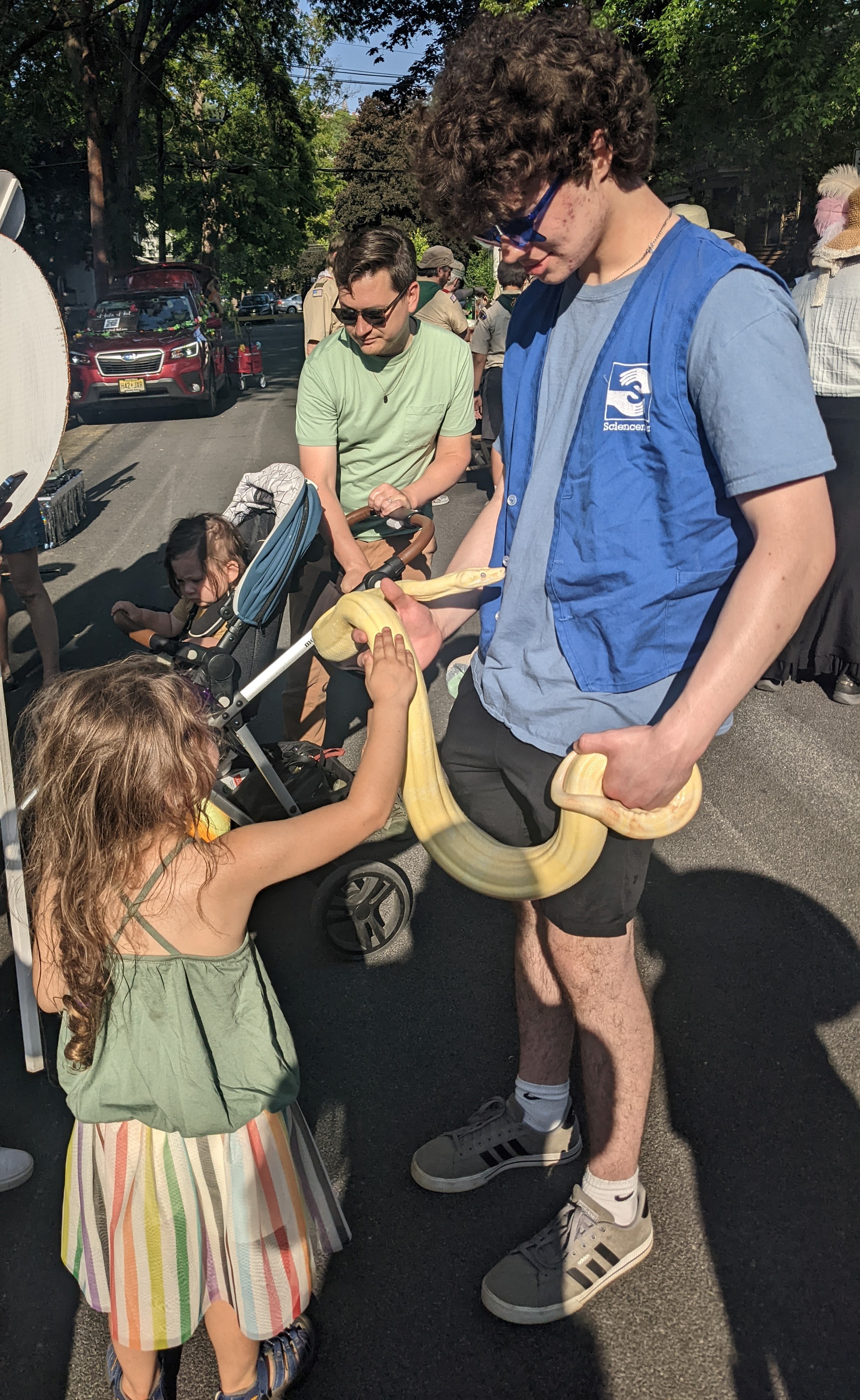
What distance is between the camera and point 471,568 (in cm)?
222

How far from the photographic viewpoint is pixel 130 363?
16141 millimetres

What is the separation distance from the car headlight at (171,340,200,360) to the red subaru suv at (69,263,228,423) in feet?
0.04

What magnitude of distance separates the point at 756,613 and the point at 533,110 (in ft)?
2.97

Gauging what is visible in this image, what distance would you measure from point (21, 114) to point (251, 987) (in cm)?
3148

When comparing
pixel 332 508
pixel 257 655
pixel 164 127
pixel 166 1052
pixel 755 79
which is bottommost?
pixel 166 1052

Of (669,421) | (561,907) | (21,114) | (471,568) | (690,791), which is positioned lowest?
(561,907)

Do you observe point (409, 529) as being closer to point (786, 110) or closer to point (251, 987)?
point (251, 987)

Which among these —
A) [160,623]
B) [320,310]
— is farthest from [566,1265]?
[320,310]

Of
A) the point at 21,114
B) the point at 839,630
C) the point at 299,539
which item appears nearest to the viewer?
the point at 299,539

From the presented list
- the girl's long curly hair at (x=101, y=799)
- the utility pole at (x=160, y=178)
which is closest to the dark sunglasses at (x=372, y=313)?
the girl's long curly hair at (x=101, y=799)

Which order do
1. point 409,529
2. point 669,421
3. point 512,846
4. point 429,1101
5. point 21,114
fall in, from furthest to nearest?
point 21,114
point 409,529
point 429,1101
point 512,846
point 669,421

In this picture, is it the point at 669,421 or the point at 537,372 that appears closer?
the point at 669,421

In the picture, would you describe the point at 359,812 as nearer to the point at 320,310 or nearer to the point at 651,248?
the point at 651,248

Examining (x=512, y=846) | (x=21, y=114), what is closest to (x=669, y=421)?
(x=512, y=846)
